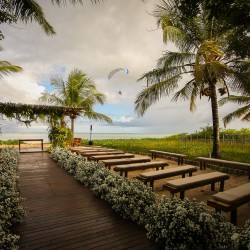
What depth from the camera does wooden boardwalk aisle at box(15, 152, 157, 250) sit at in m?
3.42

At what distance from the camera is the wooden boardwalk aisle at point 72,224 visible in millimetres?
3418

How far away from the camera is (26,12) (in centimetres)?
741

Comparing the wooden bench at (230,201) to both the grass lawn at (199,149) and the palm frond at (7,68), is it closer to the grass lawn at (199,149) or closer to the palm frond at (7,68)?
the grass lawn at (199,149)

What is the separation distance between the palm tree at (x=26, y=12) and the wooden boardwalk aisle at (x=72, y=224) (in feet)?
14.9

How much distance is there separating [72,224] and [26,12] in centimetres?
706

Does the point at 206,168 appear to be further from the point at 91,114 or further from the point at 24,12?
the point at 91,114

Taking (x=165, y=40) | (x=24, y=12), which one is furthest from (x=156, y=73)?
(x=24, y=12)

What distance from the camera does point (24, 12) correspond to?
715 centimetres

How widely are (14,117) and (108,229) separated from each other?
10831 millimetres

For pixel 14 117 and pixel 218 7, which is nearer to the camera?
pixel 218 7

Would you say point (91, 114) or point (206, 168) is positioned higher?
point (91, 114)

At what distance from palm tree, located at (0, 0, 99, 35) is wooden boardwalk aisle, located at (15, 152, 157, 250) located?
179 inches

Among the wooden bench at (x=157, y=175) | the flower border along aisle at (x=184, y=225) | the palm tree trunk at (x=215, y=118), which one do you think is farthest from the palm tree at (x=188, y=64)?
the flower border along aisle at (x=184, y=225)

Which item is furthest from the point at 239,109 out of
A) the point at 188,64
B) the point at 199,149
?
the point at 188,64
